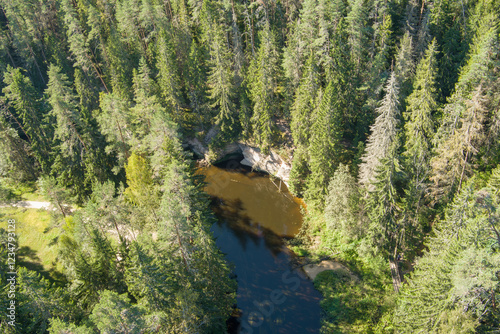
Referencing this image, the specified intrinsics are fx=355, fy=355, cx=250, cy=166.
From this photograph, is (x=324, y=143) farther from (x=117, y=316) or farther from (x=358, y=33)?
(x=117, y=316)

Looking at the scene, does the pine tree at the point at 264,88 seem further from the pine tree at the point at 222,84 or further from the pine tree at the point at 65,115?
the pine tree at the point at 65,115

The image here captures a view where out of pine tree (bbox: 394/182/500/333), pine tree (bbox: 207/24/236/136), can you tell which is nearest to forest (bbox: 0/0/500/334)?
pine tree (bbox: 394/182/500/333)

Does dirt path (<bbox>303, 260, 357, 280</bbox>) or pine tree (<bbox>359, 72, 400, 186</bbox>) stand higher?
pine tree (<bbox>359, 72, 400, 186</bbox>)

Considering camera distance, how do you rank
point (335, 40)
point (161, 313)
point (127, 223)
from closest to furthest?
point (161, 313), point (127, 223), point (335, 40)

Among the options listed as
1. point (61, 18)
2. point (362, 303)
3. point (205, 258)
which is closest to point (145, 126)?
point (205, 258)

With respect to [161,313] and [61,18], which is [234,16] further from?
[161,313]

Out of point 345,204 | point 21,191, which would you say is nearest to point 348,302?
point 345,204

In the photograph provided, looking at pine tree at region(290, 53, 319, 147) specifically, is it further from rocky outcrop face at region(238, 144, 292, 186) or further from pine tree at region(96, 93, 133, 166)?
pine tree at region(96, 93, 133, 166)
